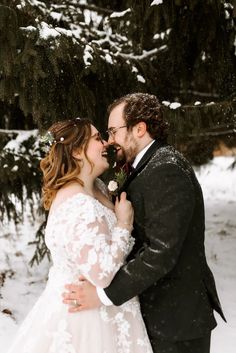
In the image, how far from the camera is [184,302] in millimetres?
2500

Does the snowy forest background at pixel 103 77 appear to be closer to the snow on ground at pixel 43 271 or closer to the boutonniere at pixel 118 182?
the snow on ground at pixel 43 271

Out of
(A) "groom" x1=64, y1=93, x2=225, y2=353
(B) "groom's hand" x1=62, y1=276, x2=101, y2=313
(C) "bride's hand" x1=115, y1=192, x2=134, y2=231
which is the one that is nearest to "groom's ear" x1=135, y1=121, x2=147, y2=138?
(A) "groom" x1=64, y1=93, x2=225, y2=353

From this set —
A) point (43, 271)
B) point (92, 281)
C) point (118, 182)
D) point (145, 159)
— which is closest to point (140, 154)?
point (145, 159)

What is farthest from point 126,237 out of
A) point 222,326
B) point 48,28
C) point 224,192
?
point 224,192

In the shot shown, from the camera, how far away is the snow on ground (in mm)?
4867

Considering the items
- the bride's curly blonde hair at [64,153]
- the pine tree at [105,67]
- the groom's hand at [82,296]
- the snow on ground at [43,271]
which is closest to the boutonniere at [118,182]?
the bride's curly blonde hair at [64,153]

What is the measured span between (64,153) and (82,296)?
79 centimetres

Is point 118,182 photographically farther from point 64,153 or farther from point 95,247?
point 95,247

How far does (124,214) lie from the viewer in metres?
2.52

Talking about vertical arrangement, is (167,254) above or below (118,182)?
below

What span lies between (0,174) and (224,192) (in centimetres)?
732

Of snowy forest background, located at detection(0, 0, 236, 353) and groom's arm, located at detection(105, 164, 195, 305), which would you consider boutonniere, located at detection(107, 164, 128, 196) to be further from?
snowy forest background, located at detection(0, 0, 236, 353)

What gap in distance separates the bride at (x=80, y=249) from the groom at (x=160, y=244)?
88mm

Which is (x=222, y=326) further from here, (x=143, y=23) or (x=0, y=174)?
(x=143, y=23)
